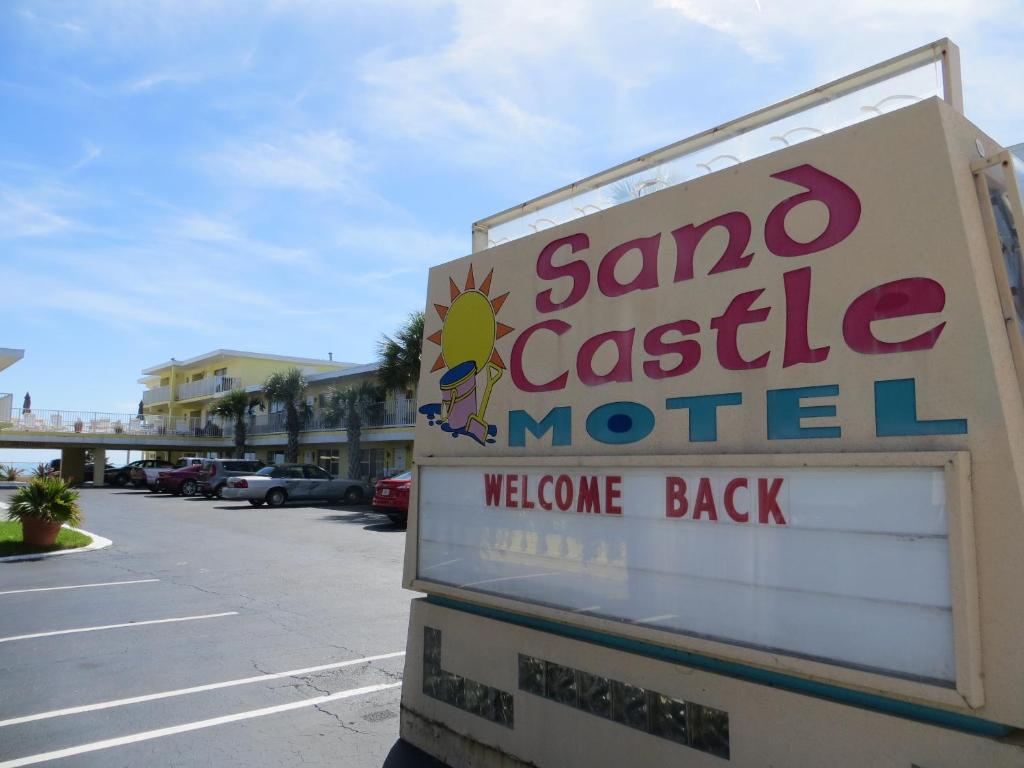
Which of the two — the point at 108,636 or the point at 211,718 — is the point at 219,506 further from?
the point at 211,718

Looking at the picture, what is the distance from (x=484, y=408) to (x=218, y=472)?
96.7 feet

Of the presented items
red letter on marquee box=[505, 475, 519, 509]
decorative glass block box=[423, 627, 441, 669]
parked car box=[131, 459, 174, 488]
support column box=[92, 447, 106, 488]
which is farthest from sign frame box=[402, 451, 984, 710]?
support column box=[92, 447, 106, 488]

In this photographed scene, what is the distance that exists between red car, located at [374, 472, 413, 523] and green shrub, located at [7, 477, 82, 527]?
6.94m

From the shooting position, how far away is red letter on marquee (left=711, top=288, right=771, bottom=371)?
107 inches

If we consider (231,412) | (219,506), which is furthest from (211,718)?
(231,412)

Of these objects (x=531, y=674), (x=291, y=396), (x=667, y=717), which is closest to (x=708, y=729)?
(x=667, y=717)

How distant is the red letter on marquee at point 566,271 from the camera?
3473mm

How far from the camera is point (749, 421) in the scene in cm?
270

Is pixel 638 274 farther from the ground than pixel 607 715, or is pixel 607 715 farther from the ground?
pixel 638 274

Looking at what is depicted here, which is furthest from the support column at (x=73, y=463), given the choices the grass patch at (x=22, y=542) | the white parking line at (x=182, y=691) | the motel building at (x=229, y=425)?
the white parking line at (x=182, y=691)

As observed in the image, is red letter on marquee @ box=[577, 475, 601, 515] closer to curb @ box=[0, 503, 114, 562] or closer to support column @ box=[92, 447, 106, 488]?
curb @ box=[0, 503, 114, 562]

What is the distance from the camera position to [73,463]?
46.9m

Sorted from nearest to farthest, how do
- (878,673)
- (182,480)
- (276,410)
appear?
1. (878,673)
2. (182,480)
3. (276,410)

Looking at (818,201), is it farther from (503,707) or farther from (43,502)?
(43,502)
